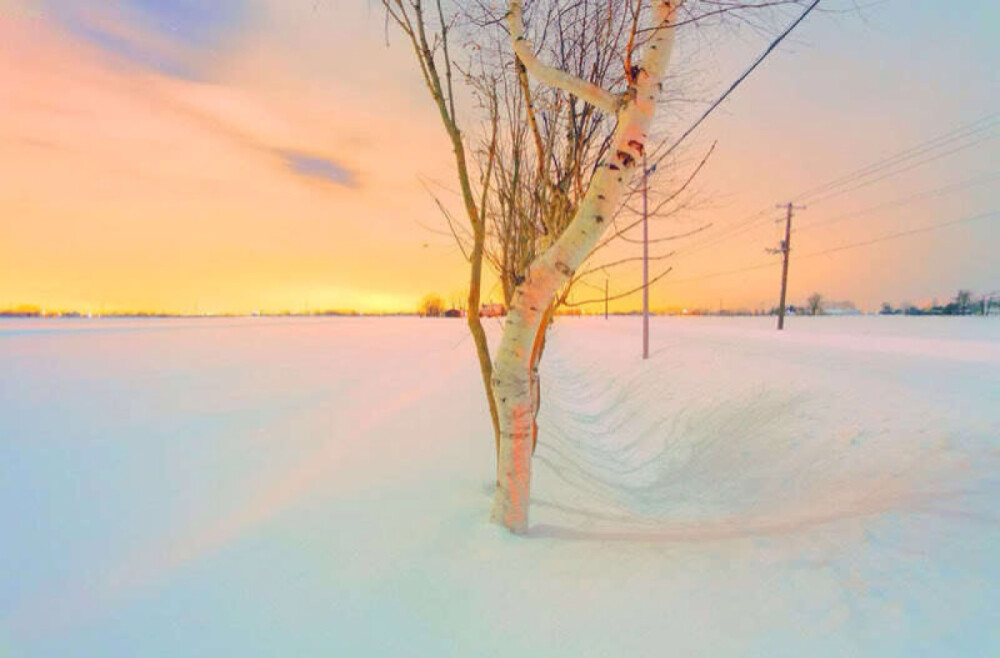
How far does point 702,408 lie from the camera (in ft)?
26.2

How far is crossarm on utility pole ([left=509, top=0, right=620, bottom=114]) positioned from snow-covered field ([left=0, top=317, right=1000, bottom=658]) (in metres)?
2.71

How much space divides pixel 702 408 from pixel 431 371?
31.5 ft

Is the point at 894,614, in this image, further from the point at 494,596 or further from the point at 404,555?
the point at 404,555

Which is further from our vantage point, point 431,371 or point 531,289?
point 431,371

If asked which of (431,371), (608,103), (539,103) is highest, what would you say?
(539,103)

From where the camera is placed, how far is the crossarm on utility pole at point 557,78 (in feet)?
7.76

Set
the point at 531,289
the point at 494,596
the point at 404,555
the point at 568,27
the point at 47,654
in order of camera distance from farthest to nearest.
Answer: the point at 568,27 → the point at 404,555 → the point at 531,289 → the point at 494,596 → the point at 47,654

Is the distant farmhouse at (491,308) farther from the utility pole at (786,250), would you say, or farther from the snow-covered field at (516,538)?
the utility pole at (786,250)

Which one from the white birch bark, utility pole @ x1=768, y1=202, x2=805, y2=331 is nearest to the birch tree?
the white birch bark

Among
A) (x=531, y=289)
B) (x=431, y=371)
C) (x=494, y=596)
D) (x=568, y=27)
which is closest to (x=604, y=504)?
(x=494, y=596)

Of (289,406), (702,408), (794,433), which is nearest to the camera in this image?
(794,433)

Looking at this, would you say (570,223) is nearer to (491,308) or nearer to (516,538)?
(516,538)

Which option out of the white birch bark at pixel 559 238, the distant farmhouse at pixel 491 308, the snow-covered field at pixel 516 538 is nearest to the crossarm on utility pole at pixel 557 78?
the white birch bark at pixel 559 238

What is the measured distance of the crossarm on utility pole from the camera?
2365mm
